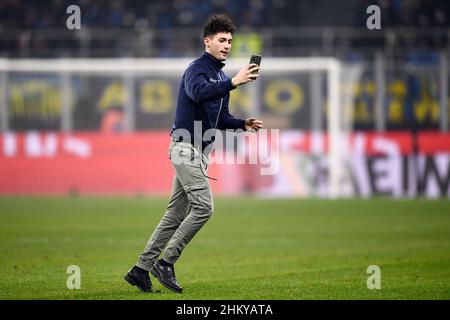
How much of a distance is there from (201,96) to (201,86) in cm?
10

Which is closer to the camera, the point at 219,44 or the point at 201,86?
the point at 201,86

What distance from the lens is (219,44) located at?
9469 mm

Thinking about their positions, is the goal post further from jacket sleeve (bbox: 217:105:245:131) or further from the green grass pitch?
jacket sleeve (bbox: 217:105:245:131)

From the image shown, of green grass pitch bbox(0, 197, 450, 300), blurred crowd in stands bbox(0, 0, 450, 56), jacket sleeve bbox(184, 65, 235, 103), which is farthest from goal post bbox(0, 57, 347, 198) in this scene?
jacket sleeve bbox(184, 65, 235, 103)

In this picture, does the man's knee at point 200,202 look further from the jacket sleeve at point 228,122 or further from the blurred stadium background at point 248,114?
the blurred stadium background at point 248,114

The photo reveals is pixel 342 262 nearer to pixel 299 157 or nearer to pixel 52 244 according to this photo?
pixel 52 244

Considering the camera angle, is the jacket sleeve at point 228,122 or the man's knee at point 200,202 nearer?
the man's knee at point 200,202

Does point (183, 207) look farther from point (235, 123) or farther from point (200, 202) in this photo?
point (235, 123)

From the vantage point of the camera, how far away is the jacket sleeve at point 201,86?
899cm

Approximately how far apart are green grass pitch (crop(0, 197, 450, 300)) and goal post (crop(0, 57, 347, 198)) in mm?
2372

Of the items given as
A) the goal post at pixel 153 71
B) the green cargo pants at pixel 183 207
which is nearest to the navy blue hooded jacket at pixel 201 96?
the green cargo pants at pixel 183 207

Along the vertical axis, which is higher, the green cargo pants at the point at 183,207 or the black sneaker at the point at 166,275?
the green cargo pants at the point at 183,207

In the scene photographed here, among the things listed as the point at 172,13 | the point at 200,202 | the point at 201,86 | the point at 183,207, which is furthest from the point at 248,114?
the point at 201,86

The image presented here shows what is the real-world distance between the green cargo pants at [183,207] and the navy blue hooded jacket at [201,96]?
18 cm
